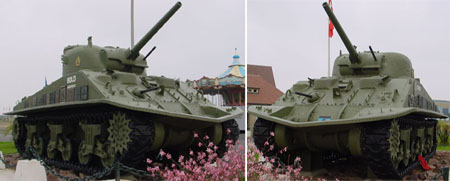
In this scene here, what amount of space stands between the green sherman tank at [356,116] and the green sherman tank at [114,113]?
139 centimetres

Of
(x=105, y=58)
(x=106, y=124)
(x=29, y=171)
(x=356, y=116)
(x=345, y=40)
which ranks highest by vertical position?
(x=345, y=40)

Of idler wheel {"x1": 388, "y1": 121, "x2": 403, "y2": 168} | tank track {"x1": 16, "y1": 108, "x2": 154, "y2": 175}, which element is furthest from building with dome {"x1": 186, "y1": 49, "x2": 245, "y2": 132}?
idler wheel {"x1": 388, "y1": 121, "x2": 403, "y2": 168}

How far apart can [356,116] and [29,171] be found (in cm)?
641

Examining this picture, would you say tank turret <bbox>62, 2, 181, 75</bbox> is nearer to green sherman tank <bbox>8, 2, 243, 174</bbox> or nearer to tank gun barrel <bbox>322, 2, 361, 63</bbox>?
green sherman tank <bbox>8, 2, 243, 174</bbox>

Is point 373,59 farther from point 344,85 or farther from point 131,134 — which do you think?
point 131,134

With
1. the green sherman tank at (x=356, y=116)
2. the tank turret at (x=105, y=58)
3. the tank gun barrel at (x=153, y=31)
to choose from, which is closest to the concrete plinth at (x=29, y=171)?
the tank turret at (x=105, y=58)

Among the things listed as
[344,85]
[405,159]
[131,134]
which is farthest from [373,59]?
[131,134]

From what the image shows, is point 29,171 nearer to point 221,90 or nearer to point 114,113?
point 114,113

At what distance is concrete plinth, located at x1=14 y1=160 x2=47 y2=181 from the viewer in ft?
28.1

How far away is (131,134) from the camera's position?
29.2ft

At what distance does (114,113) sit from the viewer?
931 centimetres

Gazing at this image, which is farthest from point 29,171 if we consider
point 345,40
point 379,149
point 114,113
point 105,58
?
point 345,40

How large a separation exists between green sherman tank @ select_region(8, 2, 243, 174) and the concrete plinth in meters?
1.33

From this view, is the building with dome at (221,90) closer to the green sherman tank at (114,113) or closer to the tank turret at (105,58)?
the green sherman tank at (114,113)
